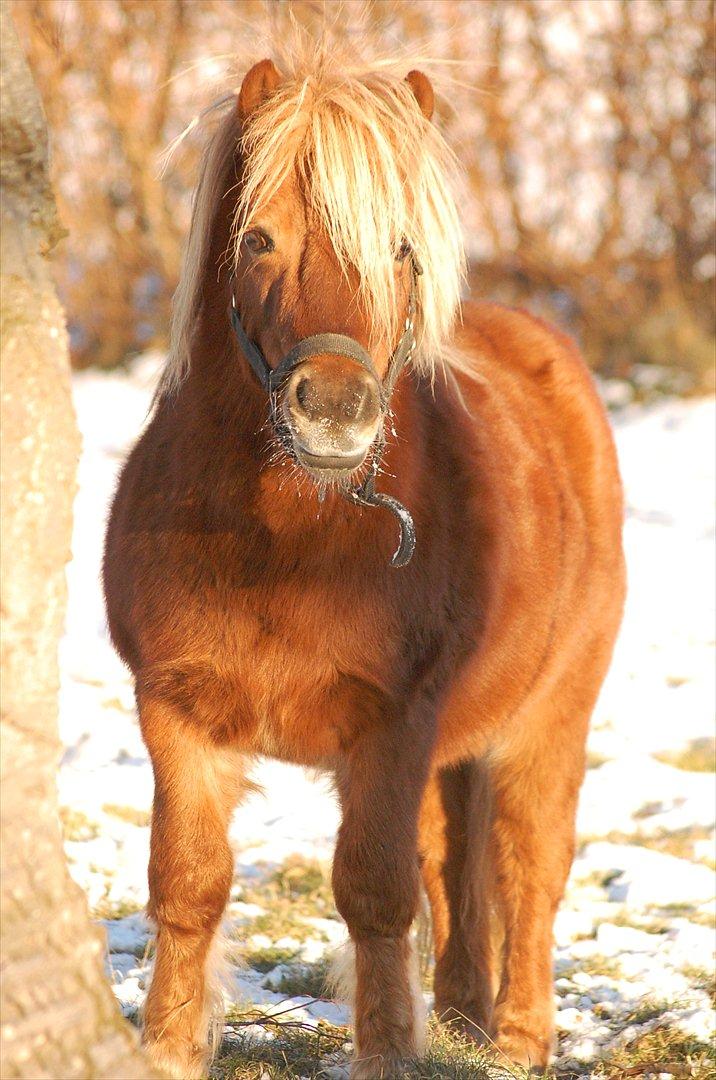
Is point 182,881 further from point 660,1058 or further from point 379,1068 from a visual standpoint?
point 660,1058

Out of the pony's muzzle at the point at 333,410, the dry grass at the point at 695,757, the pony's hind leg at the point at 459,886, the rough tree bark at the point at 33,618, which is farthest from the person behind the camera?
the dry grass at the point at 695,757

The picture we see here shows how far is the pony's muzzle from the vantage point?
96.1 inches

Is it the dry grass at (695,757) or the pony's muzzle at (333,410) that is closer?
the pony's muzzle at (333,410)

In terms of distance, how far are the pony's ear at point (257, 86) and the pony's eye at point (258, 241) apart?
12.4 inches

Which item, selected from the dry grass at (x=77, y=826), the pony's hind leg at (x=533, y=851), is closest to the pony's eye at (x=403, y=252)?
the pony's hind leg at (x=533, y=851)

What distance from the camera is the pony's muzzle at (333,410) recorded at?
2441 millimetres

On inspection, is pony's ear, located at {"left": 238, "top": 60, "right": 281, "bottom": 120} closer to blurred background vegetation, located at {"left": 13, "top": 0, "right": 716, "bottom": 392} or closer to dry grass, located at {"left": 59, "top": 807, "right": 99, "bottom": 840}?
dry grass, located at {"left": 59, "top": 807, "right": 99, "bottom": 840}

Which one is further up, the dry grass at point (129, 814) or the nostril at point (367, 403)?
the nostril at point (367, 403)

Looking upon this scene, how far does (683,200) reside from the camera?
11.1m

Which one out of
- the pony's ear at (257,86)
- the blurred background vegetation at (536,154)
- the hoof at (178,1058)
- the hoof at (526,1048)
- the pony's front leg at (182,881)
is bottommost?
the hoof at (526,1048)

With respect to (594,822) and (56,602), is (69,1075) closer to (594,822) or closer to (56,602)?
(56,602)

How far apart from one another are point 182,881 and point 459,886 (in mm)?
1299

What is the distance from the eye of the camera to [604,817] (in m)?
5.04

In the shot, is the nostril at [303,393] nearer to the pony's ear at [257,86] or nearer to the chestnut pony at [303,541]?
the chestnut pony at [303,541]
